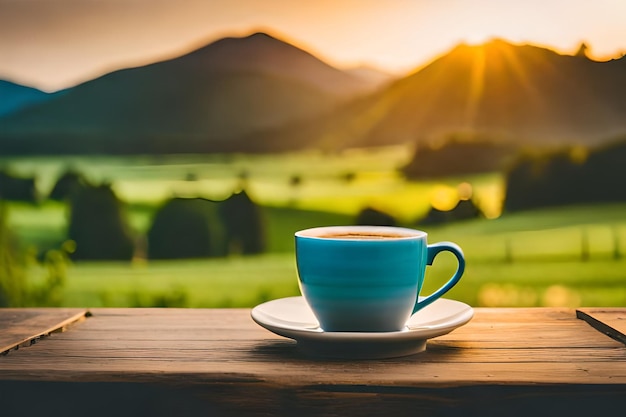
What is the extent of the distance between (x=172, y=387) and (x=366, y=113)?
52.4 inches

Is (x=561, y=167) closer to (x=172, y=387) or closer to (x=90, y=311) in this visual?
(x=90, y=311)

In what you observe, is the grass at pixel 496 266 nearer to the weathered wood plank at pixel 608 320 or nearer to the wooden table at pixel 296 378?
the weathered wood plank at pixel 608 320

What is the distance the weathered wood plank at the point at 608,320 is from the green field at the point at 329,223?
0.90m

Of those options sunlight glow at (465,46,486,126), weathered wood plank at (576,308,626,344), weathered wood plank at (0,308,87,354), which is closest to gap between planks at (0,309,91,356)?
weathered wood plank at (0,308,87,354)

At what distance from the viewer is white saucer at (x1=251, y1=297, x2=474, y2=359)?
0.86 metres

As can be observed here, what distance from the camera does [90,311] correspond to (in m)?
1.14

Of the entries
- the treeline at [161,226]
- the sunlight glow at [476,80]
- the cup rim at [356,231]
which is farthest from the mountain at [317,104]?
the cup rim at [356,231]

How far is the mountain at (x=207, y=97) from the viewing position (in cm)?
203

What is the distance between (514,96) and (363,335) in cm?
129

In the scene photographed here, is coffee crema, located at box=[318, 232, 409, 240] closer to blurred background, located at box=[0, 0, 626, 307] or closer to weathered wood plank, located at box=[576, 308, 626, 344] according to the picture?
weathered wood plank, located at box=[576, 308, 626, 344]

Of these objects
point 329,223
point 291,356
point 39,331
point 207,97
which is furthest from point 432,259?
point 207,97

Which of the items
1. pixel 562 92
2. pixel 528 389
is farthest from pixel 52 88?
pixel 528 389

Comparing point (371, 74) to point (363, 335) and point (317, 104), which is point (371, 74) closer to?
point (317, 104)

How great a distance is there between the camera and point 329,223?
80.1 inches
